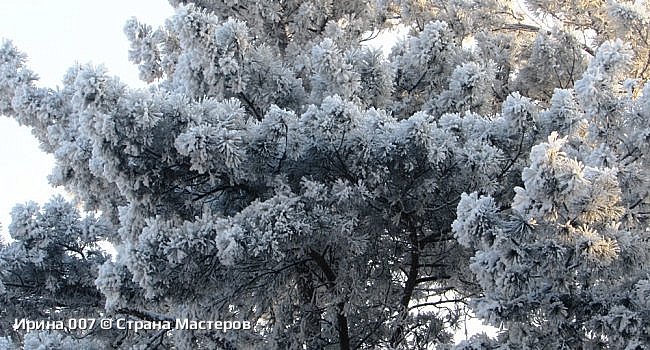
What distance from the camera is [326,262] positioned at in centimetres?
723

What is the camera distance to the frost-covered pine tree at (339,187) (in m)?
5.19

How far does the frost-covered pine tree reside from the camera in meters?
5.19

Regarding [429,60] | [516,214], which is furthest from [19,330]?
[516,214]

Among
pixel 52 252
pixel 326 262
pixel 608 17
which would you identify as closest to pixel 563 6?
pixel 608 17

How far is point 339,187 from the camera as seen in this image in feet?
19.8

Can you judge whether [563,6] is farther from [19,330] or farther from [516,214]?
[19,330]

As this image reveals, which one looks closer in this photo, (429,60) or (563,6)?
(429,60)

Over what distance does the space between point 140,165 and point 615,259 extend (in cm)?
312

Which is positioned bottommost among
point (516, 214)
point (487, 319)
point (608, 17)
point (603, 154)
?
point (487, 319)

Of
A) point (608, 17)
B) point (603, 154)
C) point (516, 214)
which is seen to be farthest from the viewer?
point (608, 17)

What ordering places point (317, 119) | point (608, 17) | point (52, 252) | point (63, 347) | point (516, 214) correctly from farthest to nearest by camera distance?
point (608, 17) → point (52, 252) → point (63, 347) → point (317, 119) → point (516, 214)

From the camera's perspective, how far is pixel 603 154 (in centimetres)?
548

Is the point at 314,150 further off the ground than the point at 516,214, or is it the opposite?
the point at 314,150

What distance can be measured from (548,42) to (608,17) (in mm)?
647
